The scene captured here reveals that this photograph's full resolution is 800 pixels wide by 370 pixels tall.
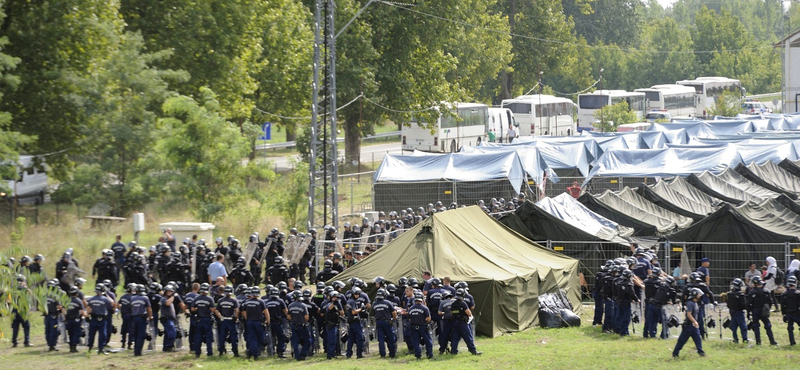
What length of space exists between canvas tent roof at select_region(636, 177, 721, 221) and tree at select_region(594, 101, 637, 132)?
37207 mm

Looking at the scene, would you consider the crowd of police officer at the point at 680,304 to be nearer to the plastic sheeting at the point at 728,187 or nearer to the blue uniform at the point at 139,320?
the blue uniform at the point at 139,320

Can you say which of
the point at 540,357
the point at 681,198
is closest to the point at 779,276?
the point at 540,357

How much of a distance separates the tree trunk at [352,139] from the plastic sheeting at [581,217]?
25.5 metres

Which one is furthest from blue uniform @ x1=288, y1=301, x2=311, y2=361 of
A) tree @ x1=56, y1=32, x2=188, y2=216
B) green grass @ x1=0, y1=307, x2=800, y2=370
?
tree @ x1=56, y1=32, x2=188, y2=216

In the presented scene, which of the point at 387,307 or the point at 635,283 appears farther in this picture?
the point at 635,283

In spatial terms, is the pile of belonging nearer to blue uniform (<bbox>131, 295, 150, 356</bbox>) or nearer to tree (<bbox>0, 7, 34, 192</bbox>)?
blue uniform (<bbox>131, 295, 150, 356</bbox>)

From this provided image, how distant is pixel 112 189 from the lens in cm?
3216

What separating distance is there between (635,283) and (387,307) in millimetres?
5359

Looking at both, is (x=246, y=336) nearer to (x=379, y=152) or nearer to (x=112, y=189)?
(x=112, y=189)

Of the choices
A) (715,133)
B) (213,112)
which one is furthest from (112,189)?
(715,133)

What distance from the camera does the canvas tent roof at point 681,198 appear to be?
27.5m

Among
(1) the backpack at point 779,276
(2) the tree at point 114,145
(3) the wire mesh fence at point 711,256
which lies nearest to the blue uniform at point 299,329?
(3) the wire mesh fence at point 711,256

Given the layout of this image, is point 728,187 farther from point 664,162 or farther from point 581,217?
point 581,217

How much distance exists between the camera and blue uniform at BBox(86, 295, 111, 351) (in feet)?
60.6
